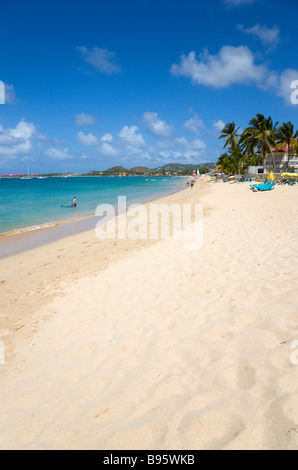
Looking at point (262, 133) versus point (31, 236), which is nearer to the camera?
point (31, 236)

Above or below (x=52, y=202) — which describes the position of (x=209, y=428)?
below

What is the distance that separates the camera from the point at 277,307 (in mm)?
3322

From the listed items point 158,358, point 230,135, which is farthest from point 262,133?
point 158,358

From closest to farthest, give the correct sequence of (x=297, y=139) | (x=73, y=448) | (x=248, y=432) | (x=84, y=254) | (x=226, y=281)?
(x=248, y=432) < (x=73, y=448) < (x=226, y=281) < (x=84, y=254) < (x=297, y=139)

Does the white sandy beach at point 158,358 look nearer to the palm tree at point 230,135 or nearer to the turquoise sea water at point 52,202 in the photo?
the turquoise sea water at point 52,202

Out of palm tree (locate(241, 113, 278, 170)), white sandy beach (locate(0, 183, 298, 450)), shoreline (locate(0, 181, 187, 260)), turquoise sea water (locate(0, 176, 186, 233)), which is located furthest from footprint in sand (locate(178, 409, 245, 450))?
palm tree (locate(241, 113, 278, 170))

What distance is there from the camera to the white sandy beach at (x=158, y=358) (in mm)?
1952

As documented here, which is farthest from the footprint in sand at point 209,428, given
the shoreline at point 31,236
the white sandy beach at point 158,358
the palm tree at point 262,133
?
the palm tree at point 262,133

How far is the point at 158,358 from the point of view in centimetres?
283

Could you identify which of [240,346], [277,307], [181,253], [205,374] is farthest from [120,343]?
[181,253]

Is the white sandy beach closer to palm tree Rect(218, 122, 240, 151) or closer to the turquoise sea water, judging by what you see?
the turquoise sea water

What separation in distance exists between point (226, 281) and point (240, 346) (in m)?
1.93

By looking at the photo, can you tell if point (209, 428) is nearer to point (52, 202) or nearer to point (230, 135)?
point (52, 202)

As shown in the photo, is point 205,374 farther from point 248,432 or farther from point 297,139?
point 297,139
